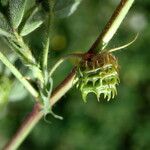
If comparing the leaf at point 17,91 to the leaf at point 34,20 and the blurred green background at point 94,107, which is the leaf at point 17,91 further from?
the blurred green background at point 94,107

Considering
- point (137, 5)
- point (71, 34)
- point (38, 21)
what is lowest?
point (137, 5)

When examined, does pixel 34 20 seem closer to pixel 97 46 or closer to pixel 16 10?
pixel 16 10

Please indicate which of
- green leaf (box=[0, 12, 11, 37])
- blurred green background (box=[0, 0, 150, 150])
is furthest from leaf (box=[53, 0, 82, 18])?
blurred green background (box=[0, 0, 150, 150])

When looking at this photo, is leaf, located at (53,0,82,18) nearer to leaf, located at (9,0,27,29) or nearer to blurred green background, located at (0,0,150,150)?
leaf, located at (9,0,27,29)

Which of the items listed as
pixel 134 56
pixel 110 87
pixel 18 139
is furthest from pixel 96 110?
pixel 110 87

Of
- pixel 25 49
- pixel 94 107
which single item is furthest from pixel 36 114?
pixel 94 107

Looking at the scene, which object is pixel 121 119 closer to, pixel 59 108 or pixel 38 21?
pixel 59 108
